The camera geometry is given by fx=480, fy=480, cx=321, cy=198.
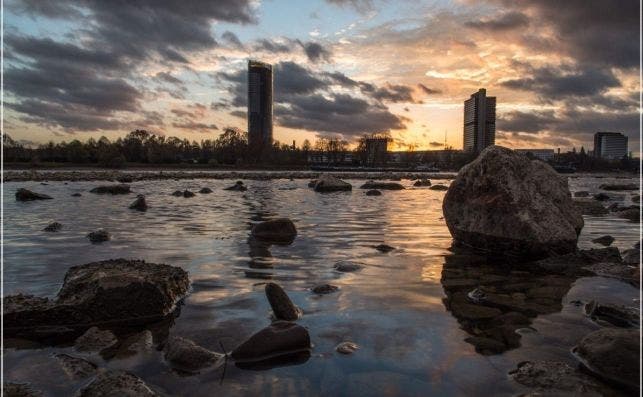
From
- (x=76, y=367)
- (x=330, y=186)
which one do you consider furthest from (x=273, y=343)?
(x=330, y=186)

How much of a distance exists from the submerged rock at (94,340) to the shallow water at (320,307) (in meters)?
0.15

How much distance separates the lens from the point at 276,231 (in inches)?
514

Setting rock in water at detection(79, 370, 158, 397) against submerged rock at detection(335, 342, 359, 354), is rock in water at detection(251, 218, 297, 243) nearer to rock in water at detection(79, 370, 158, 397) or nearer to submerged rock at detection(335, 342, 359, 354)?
submerged rock at detection(335, 342, 359, 354)

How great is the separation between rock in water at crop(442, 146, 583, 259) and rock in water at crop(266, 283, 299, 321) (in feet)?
19.0

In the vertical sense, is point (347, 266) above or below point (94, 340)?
above

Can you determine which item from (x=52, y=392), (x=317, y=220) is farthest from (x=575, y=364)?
(x=317, y=220)

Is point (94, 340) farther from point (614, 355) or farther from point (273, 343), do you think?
point (614, 355)

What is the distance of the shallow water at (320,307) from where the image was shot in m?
4.55

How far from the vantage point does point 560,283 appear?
8.16 metres

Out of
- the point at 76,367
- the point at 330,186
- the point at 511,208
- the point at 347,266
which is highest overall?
the point at 511,208

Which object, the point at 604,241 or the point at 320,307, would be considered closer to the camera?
the point at 320,307

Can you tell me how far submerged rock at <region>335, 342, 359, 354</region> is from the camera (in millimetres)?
5191

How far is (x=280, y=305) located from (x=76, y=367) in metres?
→ 2.45

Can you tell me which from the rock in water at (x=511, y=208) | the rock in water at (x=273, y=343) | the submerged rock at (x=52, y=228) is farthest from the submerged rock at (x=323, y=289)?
the submerged rock at (x=52, y=228)
